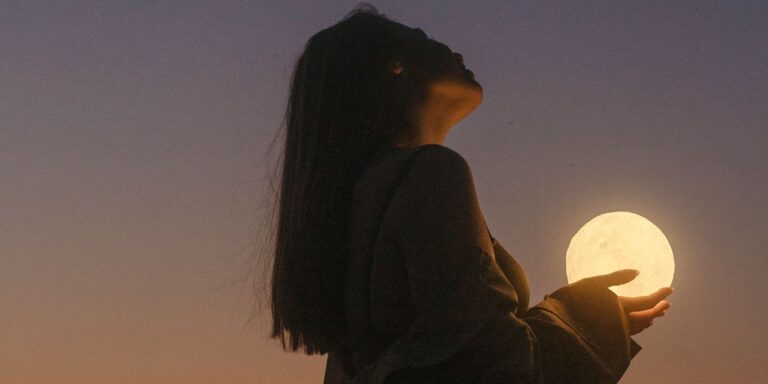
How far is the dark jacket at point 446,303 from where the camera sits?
2.39 m

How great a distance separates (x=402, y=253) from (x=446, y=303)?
228 mm

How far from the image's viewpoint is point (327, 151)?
2986mm

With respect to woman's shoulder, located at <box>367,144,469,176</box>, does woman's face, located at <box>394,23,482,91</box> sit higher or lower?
higher

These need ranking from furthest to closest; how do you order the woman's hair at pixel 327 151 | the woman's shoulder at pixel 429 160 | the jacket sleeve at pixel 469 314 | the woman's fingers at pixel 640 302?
the woman's fingers at pixel 640 302 < the woman's hair at pixel 327 151 < the woman's shoulder at pixel 429 160 < the jacket sleeve at pixel 469 314

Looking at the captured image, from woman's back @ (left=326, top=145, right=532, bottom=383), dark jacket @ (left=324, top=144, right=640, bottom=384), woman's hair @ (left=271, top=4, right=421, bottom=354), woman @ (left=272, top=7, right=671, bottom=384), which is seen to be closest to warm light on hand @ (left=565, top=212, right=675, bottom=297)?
woman @ (left=272, top=7, right=671, bottom=384)

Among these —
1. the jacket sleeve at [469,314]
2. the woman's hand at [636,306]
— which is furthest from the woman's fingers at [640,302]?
the jacket sleeve at [469,314]

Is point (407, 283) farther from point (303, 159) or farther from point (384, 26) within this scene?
point (384, 26)

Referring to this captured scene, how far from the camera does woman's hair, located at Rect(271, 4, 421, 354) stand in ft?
9.17

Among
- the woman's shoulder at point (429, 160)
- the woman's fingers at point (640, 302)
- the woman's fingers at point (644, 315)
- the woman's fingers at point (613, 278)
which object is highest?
the woman's shoulder at point (429, 160)

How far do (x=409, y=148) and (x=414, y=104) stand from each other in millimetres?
392

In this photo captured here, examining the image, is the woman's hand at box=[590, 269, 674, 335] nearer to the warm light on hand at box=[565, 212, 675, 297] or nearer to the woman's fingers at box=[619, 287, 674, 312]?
the woman's fingers at box=[619, 287, 674, 312]

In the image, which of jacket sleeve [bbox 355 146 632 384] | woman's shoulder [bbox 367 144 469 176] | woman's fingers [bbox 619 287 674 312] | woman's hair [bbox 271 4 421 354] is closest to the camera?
jacket sleeve [bbox 355 146 632 384]

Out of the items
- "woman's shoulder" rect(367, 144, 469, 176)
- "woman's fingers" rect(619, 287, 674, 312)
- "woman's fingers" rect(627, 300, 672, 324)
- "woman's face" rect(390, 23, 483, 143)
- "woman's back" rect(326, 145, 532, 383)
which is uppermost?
"woman's face" rect(390, 23, 483, 143)

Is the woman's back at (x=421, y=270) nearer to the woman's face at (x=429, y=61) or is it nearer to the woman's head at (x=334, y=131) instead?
the woman's head at (x=334, y=131)
